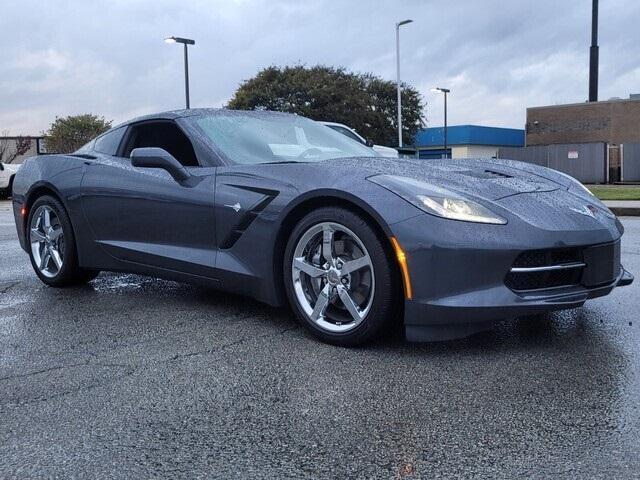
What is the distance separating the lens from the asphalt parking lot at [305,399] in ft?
7.41

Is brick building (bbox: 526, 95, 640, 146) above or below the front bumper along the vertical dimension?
above

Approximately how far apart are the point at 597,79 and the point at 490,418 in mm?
48168

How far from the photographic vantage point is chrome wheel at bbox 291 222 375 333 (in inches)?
137

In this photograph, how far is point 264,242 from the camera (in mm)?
3795

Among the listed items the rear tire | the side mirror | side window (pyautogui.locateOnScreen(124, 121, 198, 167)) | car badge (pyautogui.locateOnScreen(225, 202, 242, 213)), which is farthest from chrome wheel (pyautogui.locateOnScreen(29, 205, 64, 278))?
car badge (pyautogui.locateOnScreen(225, 202, 242, 213))

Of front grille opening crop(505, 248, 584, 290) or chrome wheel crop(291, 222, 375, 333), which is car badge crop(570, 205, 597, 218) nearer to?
front grille opening crop(505, 248, 584, 290)

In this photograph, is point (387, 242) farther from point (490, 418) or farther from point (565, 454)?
point (565, 454)

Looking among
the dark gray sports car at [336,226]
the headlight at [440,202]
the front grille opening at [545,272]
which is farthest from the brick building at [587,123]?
the headlight at [440,202]

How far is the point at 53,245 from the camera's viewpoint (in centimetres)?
538

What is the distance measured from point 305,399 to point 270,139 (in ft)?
6.91

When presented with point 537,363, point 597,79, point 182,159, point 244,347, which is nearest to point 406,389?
point 537,363

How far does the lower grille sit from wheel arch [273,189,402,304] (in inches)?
22.6

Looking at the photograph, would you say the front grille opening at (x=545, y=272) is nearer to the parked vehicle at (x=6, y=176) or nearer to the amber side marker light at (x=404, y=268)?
the amber side marker light at (x=404, y=268)

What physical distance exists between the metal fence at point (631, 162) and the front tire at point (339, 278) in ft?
114
